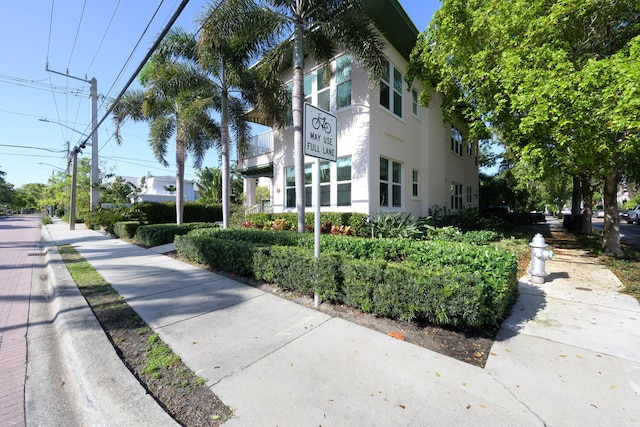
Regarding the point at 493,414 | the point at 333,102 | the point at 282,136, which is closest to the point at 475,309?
the point at 493,414

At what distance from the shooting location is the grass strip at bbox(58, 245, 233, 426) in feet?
6.97

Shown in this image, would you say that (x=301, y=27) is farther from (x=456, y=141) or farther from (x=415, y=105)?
(x=456, y=141)

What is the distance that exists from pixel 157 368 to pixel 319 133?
354cm

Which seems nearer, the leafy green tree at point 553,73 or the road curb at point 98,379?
the road curb at point 98,379

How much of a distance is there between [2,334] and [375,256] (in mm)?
5622

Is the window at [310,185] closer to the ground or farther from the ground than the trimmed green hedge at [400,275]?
farther from the ground

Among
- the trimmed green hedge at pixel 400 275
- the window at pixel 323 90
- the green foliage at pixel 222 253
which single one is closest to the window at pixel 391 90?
the window at pixel 323 90

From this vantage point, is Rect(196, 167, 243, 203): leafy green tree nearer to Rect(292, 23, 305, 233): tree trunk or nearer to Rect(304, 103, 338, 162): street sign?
Rect(292, 23, 305, 233): tree trunk

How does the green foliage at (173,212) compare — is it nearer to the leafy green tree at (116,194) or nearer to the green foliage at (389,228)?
the leafy green tree at (116,194)

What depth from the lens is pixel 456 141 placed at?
56.5ft

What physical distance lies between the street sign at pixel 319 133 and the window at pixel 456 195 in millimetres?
14351

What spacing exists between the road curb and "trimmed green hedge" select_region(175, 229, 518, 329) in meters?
2.51

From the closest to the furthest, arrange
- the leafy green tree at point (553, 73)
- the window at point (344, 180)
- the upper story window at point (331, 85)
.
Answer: the leafy green tree at point (553, 73), the window at point (344, 180), the upper story window at point (331, 85)

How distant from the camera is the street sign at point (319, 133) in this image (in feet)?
12.7
